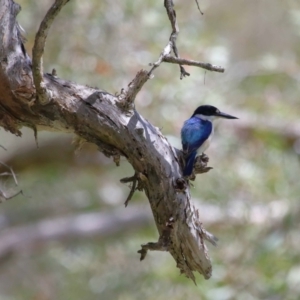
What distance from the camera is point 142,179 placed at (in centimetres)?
201

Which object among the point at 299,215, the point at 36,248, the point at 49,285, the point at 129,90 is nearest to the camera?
the point at 129,90

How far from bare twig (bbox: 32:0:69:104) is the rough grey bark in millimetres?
17

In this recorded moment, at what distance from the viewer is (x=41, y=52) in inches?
72.1

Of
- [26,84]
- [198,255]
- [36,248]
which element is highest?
[36,248]

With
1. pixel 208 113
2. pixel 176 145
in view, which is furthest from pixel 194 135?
pixel 176 145

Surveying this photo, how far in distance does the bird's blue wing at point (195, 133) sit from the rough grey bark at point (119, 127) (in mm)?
349

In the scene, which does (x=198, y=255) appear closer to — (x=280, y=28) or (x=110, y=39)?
(x=110, y=39)

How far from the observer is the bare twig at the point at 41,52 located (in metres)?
1.78

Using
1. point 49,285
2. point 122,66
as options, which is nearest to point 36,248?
point 49,285

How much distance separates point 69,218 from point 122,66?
2.14 metres

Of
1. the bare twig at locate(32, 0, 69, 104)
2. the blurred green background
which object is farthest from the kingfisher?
the blurred green background

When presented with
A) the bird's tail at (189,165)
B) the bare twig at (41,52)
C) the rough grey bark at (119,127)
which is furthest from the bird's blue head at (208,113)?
the bare twig at (41,52)

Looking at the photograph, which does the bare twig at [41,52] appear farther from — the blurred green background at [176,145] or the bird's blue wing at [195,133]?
the blurred green background at [176,145]

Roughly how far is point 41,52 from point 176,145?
2.97 metres
